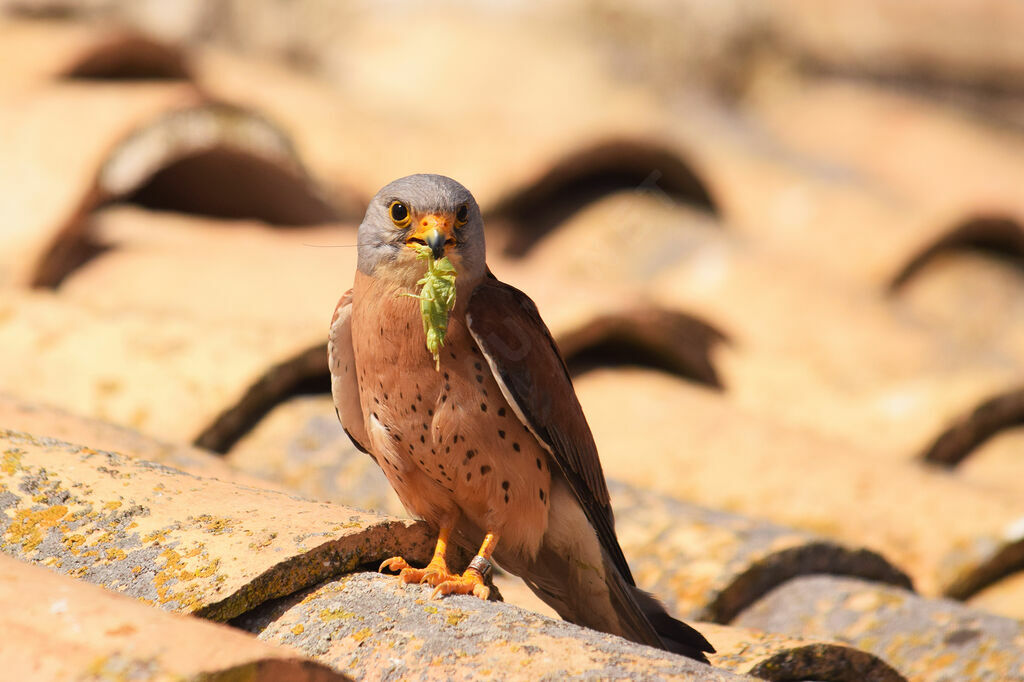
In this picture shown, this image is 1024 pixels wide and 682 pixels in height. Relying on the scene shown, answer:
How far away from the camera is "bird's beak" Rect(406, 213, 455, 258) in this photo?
2.37 metres

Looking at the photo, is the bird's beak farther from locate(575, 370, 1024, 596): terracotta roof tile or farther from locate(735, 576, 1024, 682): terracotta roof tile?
locate(575, 370, 1024, 596): terracotta roof tile

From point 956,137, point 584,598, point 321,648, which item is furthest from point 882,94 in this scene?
point 321,648

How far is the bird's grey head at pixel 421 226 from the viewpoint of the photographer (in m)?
2.42

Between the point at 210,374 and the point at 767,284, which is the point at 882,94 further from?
the point at 210,374

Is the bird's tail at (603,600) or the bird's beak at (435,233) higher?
the bird's beak at (435,233)

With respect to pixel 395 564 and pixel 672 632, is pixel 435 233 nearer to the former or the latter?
pixel 395 564

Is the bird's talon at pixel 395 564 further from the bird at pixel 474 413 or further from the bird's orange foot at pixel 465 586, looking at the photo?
the bird at pixel 474 413

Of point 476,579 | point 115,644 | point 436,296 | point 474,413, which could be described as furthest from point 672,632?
point 115,644

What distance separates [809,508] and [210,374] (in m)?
2.05

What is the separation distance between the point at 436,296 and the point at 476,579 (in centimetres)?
60

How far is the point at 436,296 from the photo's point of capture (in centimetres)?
238

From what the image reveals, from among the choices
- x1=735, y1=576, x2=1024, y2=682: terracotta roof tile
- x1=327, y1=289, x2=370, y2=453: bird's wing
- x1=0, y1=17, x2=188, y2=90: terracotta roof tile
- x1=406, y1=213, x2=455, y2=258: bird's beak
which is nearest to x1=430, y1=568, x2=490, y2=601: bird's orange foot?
x1=327, y1=289, x2=370, y2=453: bird's wing

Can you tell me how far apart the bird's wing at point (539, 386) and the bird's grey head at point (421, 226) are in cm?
10

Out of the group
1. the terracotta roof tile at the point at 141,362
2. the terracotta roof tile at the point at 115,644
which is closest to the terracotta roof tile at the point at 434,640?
the terracotta roof tile at the point at 115,644
